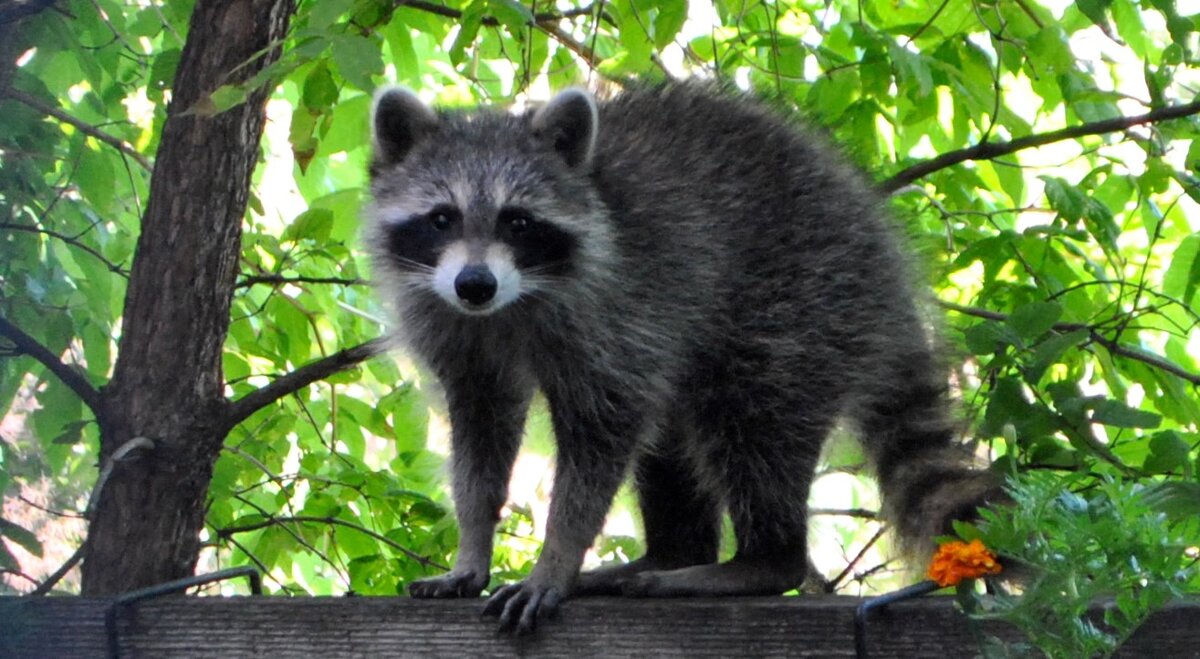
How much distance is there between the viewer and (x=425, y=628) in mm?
2104

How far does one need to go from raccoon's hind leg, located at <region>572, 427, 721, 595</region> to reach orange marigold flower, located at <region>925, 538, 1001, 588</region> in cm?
123

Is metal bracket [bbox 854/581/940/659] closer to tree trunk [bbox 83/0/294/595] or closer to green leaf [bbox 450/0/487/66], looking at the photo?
tree trunk [bbox 83/0/294/595]

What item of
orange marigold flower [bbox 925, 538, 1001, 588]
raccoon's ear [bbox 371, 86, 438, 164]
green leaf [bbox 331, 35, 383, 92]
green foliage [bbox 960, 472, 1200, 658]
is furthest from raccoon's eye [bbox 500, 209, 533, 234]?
green foliage [bbox 960, 472, 1200, 658]

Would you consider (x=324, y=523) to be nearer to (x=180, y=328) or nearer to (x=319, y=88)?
(x=180, y=328)

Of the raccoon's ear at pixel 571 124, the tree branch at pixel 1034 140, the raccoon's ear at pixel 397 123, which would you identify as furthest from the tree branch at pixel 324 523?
the tree branch at pixel 1034 140

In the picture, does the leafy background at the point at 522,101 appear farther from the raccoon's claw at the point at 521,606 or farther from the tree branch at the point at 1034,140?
the raccoon's claw at the point at 521,606

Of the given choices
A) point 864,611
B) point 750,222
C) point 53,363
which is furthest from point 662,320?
point 53,363

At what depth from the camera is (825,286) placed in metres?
A: 3.01

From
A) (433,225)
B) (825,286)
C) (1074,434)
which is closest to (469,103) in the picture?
(433,225)

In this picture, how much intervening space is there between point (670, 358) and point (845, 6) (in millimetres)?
1284

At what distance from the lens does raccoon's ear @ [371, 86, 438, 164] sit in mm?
2896

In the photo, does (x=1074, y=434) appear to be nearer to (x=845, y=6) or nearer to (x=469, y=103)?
(x=845, y=6)

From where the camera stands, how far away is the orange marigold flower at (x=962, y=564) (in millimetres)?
1689

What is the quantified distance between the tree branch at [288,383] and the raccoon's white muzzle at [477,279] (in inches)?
8.4
